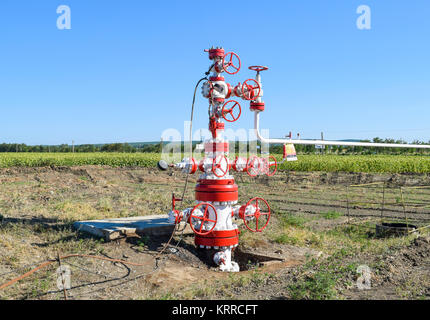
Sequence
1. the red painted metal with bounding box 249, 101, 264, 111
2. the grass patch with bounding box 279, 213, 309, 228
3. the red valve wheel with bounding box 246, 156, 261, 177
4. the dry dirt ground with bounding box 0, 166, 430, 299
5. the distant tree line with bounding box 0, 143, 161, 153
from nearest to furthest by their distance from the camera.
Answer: the dry dirt ground with bounding box 0, 166, 430, 299 < the red painted metal with bounding box 249, 101, 264, 111 < the red valve wheel with bounding box 246, 156, 261, 177 < the grass patch with bounding box 279, 213, 309, 228 < the distant tree line with bounding box 0, 143, 161, 153

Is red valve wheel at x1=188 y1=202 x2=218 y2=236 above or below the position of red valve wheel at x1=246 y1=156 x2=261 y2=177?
below

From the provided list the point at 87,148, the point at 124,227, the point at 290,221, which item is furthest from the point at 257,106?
the point at 87,148

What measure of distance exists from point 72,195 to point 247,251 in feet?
26.6

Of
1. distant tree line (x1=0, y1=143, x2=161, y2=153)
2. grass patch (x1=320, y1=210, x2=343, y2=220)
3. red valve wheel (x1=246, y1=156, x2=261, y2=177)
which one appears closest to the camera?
red valve wheel (x1=246, y1=156, x2=261, y2=177)

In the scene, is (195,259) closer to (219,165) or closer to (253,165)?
(219,165)

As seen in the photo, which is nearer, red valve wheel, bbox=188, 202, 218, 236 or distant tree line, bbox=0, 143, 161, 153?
red valve wheel, bbox=188, 202, 218, 236

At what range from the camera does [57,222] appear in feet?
30.7

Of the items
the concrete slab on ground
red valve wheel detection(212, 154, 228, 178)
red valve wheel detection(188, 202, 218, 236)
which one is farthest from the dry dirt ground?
red valve wheel detection(212, 154, 228, 178)

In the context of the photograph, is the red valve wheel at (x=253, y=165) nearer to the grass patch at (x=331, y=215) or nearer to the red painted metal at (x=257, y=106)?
the red painted metal at (x=257, y=106)

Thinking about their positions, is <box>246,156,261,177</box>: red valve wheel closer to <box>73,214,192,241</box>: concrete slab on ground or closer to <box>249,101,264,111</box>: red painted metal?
<box>249,101,264,111</box>: red painted metal

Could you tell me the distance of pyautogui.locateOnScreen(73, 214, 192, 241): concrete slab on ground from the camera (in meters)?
7.89

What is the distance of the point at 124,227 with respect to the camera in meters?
8.16

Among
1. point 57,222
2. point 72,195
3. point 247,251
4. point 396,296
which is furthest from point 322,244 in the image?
point 72,195
